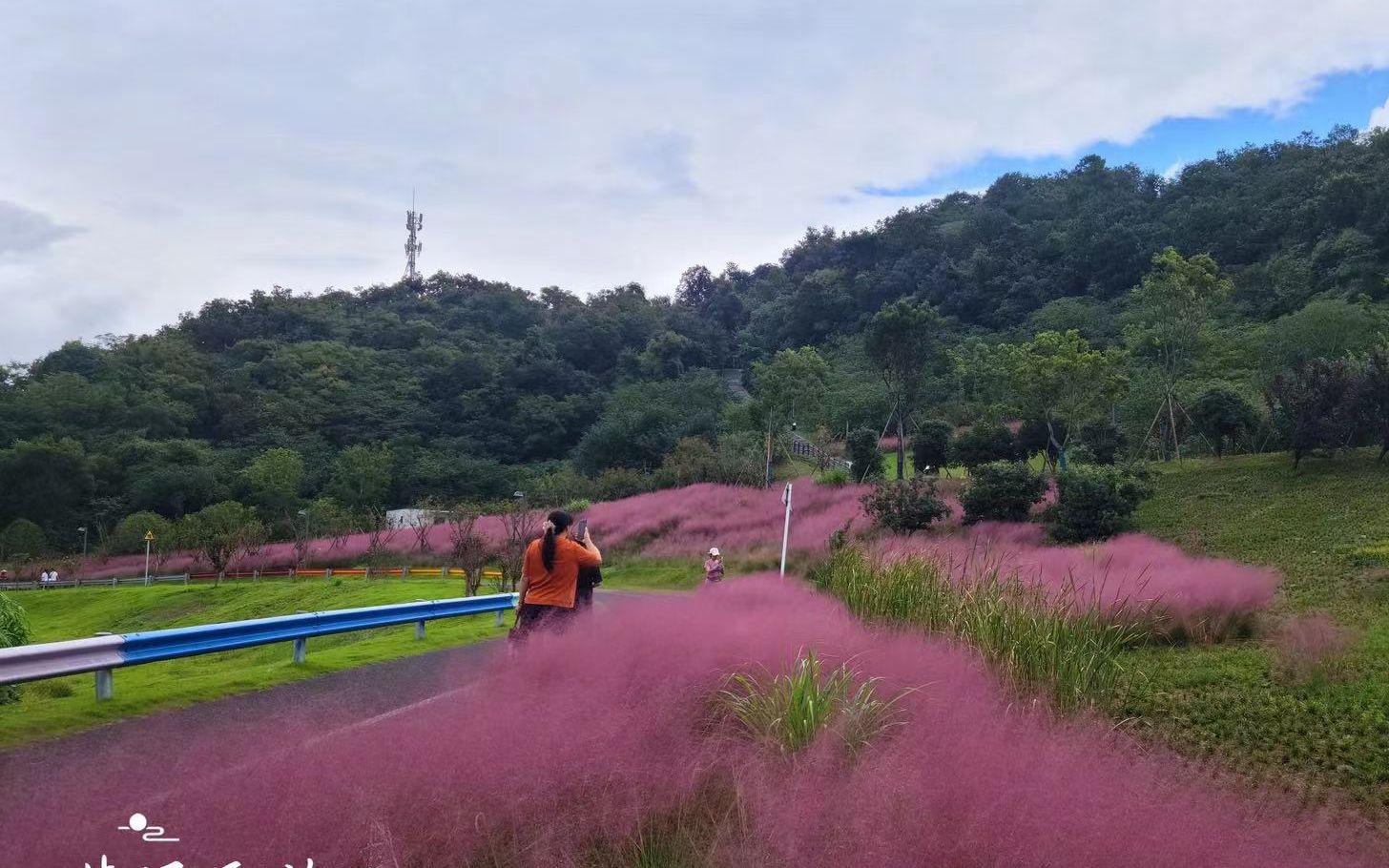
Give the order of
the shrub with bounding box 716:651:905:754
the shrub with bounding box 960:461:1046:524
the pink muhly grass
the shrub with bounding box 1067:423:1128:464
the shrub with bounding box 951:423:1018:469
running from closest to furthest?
the shrub with bounding box 716:651:905:754 < the pink muhly grass < the shrub with bounding box 960:461:1046:524 < the shrub with bounding box 1067:423:1128:464 < the shrub with bounding box 951:423:1018:469

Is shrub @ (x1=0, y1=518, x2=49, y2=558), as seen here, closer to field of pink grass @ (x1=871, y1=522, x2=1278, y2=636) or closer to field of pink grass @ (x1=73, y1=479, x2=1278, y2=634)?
field of pink grass @ (x1=73, y1=479, x2=1278, y2=634)

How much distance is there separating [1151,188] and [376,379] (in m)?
66.8

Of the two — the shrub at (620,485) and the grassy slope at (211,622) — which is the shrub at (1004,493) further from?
the shrub at (620,485)

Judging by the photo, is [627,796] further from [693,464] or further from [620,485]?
[620,485]

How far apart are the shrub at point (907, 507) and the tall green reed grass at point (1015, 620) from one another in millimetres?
12449

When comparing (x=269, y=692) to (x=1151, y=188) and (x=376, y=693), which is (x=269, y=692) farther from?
(x=1151, y=188)

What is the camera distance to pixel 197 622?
27.0 metres

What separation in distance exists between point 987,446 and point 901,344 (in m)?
5.74

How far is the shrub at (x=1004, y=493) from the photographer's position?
23.4 metres

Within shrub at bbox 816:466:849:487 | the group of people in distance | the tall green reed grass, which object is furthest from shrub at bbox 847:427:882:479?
the group of people in distance

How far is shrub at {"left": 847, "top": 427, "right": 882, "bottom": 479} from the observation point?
1415 inches

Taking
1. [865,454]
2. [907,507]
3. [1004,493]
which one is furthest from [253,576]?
[1004,493]

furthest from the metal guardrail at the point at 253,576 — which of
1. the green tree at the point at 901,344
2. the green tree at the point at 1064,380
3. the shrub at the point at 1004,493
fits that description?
the green tree at the point at 1064,380

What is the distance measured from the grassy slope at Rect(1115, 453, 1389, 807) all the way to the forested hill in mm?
23271
